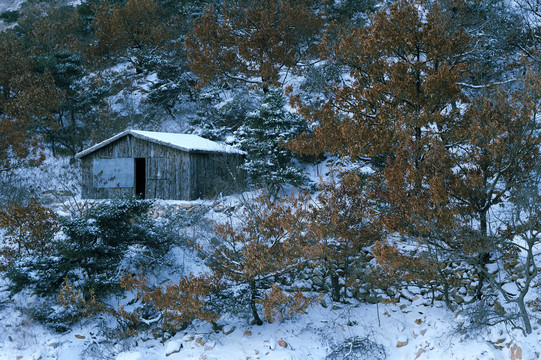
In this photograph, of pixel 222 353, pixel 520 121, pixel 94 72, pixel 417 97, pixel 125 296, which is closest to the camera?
pixel 520 121

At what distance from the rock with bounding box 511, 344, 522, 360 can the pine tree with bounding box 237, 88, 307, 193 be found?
Answer: 10.7 metres

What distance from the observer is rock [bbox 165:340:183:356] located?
31.8 ft

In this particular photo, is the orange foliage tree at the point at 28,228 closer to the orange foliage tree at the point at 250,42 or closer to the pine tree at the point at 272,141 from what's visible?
the pine tree at the point at 272,141

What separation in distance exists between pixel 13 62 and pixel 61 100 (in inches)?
192

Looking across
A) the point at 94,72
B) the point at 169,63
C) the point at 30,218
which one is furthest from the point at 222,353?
the point at 94,72

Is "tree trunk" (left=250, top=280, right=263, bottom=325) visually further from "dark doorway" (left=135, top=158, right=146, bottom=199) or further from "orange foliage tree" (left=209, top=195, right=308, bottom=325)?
"dark doorway" (left=135, top=158, right=146, bottom=199)

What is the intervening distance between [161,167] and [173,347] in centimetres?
1098

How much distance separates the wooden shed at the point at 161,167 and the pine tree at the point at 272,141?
3.14 feet

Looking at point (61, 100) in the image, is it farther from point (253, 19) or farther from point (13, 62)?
point (253, 19)

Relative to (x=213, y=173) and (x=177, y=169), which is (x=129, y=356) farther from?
(x=213, y=173)

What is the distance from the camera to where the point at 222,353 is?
946cm

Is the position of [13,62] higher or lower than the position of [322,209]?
higher

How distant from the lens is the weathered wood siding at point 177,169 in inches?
742

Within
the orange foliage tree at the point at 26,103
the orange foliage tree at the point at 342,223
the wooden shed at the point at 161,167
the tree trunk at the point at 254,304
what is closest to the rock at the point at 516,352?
the orange foliage tree at the point at 342,223
